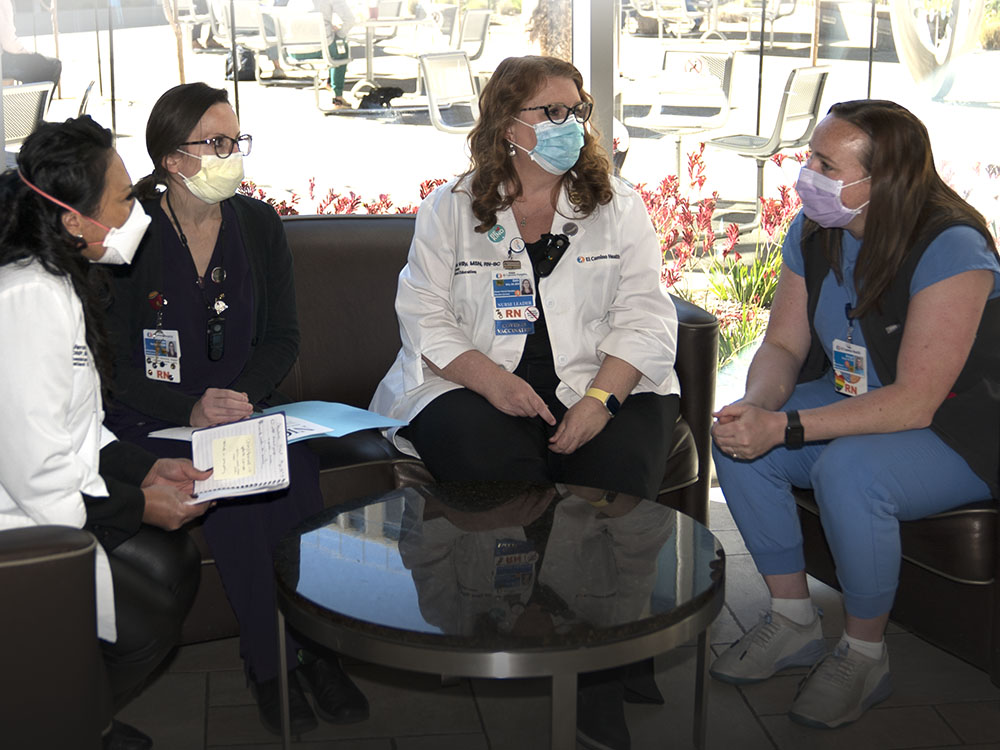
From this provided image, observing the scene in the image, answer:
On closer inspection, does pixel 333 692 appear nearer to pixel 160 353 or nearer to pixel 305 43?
pixel 160 353

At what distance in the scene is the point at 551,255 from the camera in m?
2.77

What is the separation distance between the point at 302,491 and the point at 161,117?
921 millimetres

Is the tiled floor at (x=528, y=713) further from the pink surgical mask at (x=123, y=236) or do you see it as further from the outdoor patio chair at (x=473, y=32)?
the outdoor patio chair at (x=473, y=32)

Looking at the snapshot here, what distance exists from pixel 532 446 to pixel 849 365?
74cm

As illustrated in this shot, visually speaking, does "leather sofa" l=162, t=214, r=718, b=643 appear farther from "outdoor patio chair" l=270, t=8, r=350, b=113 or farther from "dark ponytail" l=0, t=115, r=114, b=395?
"dark ponytail" l=0, t=115, r=114, b=395

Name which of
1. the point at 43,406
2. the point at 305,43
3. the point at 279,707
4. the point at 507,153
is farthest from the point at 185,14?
the point at 279,707

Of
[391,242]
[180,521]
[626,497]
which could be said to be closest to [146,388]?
[180,521]

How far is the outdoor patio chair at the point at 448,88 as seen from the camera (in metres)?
3.81

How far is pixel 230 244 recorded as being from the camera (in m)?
2.70

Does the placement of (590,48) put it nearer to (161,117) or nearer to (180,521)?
(161,117)

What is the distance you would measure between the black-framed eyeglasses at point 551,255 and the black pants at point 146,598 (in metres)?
1.05

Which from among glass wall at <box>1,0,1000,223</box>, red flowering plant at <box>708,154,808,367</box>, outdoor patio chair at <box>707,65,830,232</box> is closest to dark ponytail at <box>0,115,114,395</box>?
glass wall at <box>1,0,1000,223</box>

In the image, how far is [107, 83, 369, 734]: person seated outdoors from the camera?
239cm

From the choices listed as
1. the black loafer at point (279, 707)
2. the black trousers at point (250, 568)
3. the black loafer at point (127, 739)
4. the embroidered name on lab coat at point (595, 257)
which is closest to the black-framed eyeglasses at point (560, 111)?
the embroidered name on lab coat at point (595, 257)
